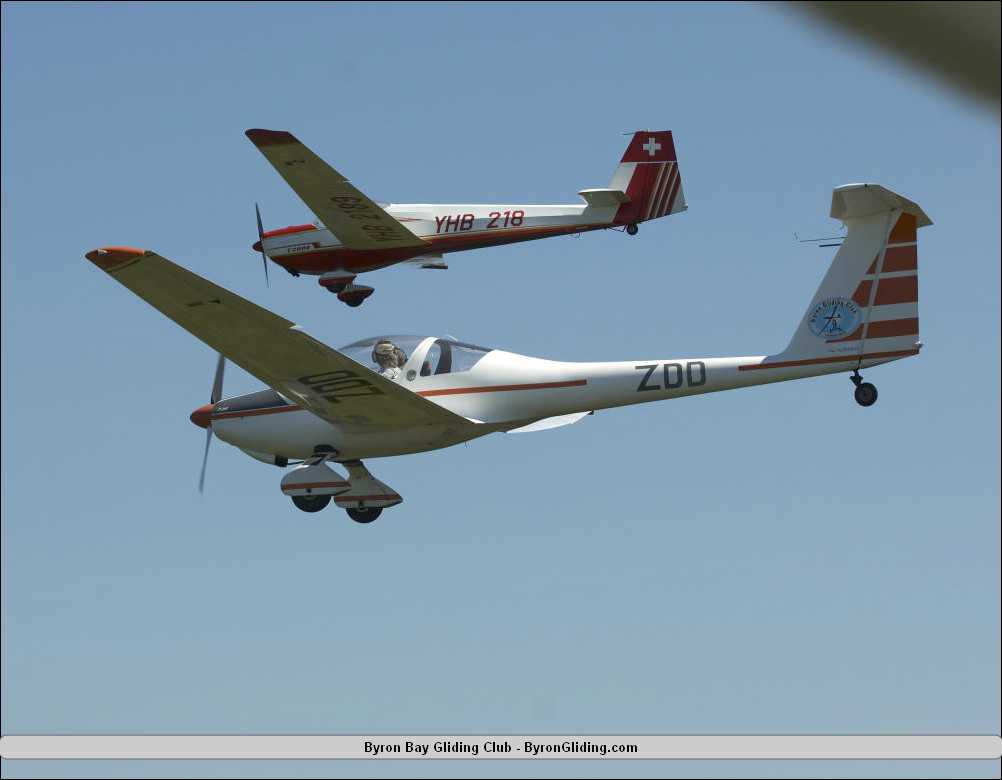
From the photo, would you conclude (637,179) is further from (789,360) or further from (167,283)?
(167,283)

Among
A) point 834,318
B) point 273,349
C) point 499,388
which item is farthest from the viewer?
point 499,388

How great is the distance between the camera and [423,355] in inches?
690

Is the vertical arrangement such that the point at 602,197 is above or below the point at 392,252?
above

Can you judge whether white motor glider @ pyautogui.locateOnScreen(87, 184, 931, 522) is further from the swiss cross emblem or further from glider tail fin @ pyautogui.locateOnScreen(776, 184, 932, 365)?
the swiss cross emblem

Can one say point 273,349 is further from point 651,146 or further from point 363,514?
point 651,146

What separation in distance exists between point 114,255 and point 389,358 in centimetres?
422

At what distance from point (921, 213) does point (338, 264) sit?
11.5 metres

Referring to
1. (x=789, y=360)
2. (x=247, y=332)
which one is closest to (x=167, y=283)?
(x=247, y=332)

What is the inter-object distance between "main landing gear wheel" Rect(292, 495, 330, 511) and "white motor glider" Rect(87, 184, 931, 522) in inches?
0.9

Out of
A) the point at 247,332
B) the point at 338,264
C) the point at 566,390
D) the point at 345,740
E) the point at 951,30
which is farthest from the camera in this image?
the point at 338,264

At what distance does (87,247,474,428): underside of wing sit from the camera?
14.8 meters

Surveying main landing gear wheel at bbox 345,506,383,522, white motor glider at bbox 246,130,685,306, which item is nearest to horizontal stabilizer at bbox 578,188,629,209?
white motor glider at bbox 246,130,685,306

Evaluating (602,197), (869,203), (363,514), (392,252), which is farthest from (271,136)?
(869,203)

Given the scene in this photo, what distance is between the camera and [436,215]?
24.5 meters
